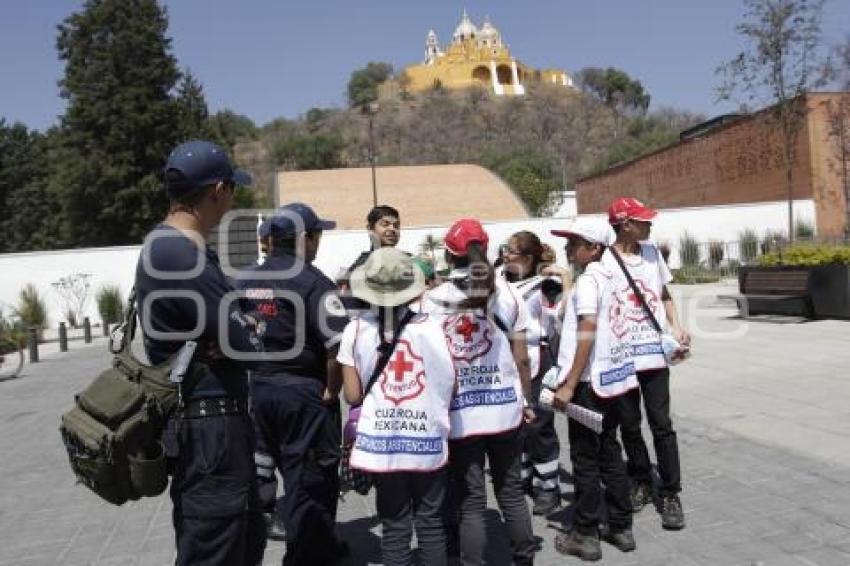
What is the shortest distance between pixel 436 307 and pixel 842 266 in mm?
10490

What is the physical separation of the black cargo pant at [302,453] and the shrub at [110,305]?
2448 cm

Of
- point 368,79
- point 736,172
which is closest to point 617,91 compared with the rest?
point 368,79

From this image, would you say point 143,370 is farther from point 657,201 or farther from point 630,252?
point 657,201

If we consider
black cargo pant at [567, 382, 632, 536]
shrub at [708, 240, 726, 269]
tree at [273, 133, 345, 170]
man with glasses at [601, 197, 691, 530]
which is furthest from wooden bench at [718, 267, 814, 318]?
tree at [273, 133, 345, 170]

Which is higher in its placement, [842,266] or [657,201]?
[657,201]

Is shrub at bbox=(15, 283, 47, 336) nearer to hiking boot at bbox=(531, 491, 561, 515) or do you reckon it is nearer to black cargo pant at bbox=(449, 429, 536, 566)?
hiking boot at bbox=(531, 491, 561, 515)

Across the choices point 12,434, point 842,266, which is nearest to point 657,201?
point 842,266

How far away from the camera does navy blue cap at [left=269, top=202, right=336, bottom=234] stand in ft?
13.0

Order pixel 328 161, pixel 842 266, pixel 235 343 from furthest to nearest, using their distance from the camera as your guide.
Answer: pixel 328 161, pixel 842 266, pixel 235 343

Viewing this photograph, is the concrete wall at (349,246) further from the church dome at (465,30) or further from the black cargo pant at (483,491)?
the church dome at (465,30)

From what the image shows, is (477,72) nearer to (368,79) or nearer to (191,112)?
(368,79)

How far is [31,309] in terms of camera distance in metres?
26.1

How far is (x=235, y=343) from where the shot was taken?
98.0 inches

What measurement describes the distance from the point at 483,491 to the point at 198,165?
1962 millimetres
